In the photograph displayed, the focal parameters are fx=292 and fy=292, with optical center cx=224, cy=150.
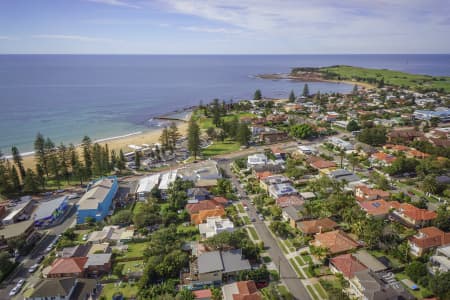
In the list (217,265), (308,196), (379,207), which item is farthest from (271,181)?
(217,265)

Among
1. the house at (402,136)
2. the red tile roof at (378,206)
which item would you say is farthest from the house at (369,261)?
the house at (402,136)

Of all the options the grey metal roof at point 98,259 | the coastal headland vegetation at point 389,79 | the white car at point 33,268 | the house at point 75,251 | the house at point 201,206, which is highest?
the coastal headland vegetation at point 389,79

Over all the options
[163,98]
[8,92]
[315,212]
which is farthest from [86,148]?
→ [8,92]

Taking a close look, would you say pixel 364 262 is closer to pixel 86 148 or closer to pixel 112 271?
pixel 112 271

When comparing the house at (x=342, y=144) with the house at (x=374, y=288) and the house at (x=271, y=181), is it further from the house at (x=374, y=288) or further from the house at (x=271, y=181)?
the house at (x=374, y=288)

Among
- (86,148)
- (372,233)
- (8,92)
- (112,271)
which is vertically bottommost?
(112,271)

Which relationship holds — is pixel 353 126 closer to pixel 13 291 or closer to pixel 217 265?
pixel 217 265

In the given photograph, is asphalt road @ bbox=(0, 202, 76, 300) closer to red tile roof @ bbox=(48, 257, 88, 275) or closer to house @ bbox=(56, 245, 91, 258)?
red tile roof @ bbox=(48, 257, 88, 275)
